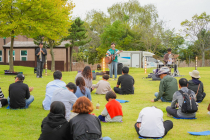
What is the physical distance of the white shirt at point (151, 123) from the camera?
5.06m

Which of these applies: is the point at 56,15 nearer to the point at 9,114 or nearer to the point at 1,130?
the point at 9,114

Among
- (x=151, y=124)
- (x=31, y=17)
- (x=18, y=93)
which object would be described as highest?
(x=31, y=17)

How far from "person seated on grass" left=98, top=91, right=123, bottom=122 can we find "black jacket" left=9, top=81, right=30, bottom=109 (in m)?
2.64

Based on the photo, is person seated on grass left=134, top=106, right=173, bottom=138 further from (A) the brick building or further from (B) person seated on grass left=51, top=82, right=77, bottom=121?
(A) the brick building

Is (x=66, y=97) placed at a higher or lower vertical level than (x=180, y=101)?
higher

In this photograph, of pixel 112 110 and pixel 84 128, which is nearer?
pixel 84 128

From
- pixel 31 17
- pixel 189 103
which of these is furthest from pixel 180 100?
pixel 31 17

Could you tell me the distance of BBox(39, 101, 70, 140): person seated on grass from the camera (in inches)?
155

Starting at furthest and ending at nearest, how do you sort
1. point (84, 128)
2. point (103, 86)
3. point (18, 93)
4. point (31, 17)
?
point (31, 17) → point (103, 86) → point (18, 93) → point (84, 128)

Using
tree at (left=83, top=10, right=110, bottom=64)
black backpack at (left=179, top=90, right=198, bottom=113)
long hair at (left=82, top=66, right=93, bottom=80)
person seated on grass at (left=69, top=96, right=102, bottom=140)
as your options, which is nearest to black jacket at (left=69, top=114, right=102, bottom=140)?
person seated on grass at (left=69, top=96, right=102, bottom=140)

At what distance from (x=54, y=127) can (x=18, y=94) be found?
4.06 metres

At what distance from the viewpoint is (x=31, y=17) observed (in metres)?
22.8

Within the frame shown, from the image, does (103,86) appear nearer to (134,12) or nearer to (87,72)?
(87,72)

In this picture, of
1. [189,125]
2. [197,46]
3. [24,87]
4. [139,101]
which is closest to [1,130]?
[24,87]
